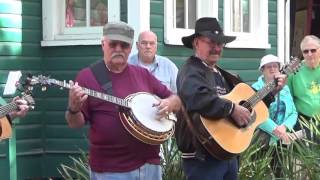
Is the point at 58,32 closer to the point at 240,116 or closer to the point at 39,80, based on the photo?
the point at 240,116

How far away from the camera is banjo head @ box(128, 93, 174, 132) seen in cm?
457

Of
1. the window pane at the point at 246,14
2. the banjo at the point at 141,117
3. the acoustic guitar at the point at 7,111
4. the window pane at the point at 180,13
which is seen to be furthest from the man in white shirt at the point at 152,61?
the window pane at the point at 246,14

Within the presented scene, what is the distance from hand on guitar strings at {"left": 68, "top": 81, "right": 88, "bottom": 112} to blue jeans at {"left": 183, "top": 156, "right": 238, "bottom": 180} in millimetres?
1053

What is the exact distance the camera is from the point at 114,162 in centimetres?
454

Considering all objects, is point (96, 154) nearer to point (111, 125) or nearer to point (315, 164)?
point (111, 125)

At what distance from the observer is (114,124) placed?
4559 mm

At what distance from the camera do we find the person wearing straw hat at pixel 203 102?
15.9ft

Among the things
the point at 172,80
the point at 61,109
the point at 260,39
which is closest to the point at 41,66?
the point at 61,109

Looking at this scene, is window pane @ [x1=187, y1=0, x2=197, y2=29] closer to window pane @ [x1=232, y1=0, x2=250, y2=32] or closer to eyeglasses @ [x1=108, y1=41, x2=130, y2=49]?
window pane @ [x1=232, y1=0, x2=250, y2=32]

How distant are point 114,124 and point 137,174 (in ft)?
1.15

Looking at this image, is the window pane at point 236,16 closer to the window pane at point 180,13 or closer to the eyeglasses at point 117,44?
the window pane at point 180,13

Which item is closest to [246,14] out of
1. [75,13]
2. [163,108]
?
[75,13]

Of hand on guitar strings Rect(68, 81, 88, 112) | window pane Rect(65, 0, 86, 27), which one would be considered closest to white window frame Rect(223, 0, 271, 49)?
window pane Rect(65, 0, 86, 27)

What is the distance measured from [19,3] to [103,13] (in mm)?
957
